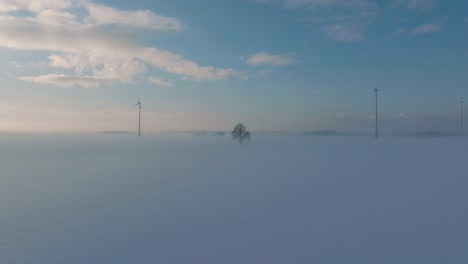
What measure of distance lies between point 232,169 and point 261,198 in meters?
8.38

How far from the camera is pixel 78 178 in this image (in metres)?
16.5

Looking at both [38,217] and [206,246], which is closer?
[206,246]

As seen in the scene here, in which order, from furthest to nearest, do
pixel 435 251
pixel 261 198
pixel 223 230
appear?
pixel 261 198 → pixel 223 230 → pixel 435 251

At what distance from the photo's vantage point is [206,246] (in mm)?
7152

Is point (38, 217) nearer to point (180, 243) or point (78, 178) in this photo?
point (180, 243)

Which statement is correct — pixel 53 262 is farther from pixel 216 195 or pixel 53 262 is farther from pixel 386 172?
pixel 386 172

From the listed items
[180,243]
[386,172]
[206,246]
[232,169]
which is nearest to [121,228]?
[180,243]

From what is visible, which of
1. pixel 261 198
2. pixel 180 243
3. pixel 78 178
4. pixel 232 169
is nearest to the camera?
pixel 180 243

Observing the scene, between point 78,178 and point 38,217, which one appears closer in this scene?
point 38,217

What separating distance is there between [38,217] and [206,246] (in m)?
5.45

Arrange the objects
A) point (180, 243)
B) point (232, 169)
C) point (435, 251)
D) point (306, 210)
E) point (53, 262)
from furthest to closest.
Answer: point (232, 169), point (306, 210), point (180, 243), point (435, 251), point (53, 262)

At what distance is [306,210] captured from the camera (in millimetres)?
10188

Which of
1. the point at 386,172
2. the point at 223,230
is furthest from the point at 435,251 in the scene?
the point at 386,172

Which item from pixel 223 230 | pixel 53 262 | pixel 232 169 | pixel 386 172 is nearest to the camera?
pixel 53 262
